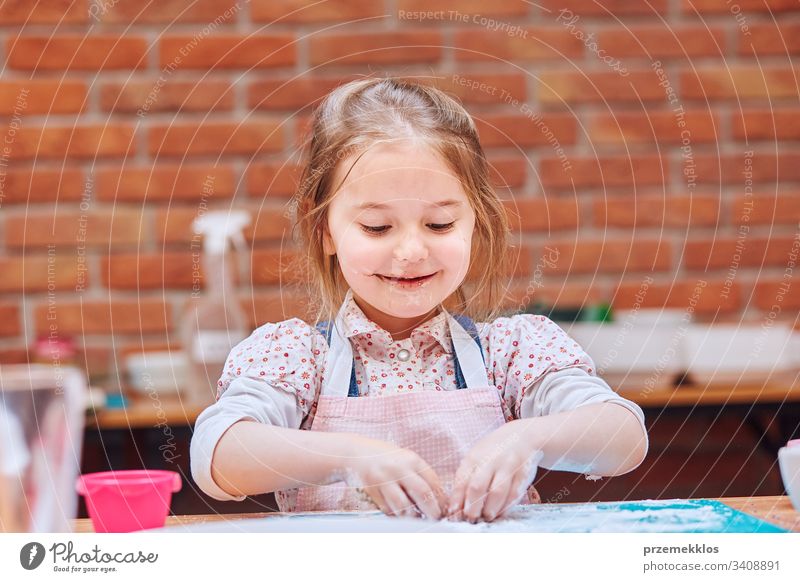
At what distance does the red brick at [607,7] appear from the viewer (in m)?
1.04

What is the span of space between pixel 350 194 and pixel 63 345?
52 centimetres

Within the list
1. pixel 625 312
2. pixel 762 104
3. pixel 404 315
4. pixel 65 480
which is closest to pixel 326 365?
pixel 404 315

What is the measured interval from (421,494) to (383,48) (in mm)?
712

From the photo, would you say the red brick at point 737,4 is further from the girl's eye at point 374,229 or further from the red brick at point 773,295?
the girl's eye at point 374,229

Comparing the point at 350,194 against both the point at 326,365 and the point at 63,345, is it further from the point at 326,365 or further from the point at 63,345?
the point at 63,345

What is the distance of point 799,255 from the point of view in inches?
42.8

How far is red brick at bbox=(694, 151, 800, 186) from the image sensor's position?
100 centimetres

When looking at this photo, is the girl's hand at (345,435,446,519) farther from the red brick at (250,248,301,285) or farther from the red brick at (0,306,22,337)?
the red brick at (0,306,22,337)

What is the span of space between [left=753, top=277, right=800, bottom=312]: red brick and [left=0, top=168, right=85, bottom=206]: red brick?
32.4 inches

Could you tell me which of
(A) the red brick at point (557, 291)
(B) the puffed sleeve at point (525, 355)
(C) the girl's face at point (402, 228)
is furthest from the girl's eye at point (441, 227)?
(A) the red brick at point (557, 291)

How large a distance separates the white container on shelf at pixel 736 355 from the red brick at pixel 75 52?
2.38 feet

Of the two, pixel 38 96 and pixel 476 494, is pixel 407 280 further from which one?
pixel 38 96

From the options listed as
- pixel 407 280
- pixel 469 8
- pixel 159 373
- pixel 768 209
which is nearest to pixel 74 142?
pixel 159 373

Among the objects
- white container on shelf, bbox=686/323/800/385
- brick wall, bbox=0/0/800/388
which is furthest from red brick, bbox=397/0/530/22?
white container on shelf, bbox=686/323/800/385
